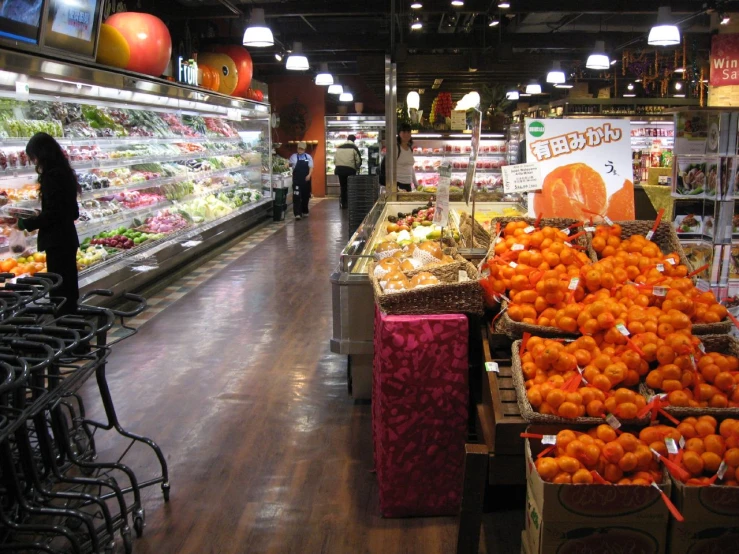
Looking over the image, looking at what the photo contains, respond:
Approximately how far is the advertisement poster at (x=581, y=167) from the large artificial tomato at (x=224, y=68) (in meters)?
8.38

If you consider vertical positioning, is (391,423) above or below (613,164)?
below

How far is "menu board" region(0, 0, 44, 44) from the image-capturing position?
5.09 meters

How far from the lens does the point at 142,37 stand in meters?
7.69

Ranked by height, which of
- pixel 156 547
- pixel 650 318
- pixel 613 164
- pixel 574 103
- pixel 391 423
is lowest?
pixel 156 547

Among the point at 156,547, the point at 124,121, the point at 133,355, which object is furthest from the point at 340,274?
the point at 124,121

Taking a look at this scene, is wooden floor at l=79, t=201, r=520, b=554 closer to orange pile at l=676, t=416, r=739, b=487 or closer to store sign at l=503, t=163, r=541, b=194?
orange pile at l=676, t=416, r=739, b=487

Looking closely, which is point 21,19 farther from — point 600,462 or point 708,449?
point 708,449

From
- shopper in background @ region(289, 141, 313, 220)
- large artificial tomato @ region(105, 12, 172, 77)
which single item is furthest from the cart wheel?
shopper in background @ region(289, 141, 313, 220)

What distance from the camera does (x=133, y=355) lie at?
572 centimetres

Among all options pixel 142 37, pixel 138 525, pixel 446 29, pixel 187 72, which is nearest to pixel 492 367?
pixel 138 525

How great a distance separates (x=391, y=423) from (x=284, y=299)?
451cm

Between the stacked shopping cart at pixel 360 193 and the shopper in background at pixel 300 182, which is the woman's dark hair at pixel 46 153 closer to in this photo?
the stacked shopping cart at pixel 360 193

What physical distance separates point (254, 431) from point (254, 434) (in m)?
0.04

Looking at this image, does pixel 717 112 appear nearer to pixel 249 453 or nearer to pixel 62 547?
pixel 249 453
